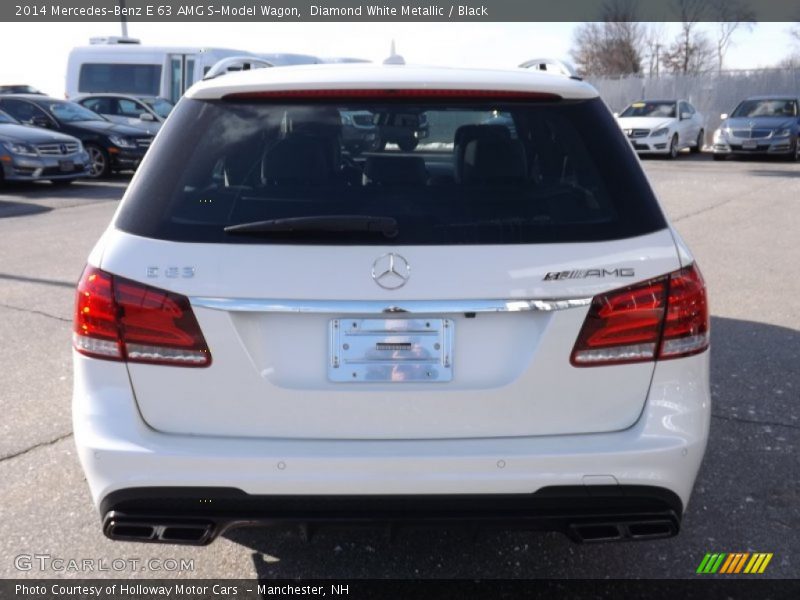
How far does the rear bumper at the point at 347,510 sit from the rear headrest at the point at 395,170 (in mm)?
938

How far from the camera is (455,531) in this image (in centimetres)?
312

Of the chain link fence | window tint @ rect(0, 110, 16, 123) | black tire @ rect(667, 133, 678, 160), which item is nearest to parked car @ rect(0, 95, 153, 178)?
window tint @ rect(0, 110, 16, 123)

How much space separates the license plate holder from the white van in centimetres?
2415

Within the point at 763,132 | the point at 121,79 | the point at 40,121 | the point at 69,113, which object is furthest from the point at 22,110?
the point at 763,132

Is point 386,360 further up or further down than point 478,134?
further down

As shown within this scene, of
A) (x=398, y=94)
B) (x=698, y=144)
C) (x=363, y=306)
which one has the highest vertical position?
(x=398, y=94)

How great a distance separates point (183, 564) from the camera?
3656mm

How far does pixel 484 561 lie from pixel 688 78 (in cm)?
3464

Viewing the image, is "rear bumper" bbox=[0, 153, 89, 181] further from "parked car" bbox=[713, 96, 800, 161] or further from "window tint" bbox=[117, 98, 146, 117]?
"parked car" bbox=[713, 96, 800, 161]

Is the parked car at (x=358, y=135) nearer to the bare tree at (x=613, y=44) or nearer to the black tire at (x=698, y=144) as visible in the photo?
the black tire at (x=698, y=144)

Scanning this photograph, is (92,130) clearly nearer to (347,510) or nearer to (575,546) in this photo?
(575,546)

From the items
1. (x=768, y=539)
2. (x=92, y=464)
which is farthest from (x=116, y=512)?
(x=768, y=539)

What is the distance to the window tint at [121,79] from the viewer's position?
26641 mm

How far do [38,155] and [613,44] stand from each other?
158 feet
